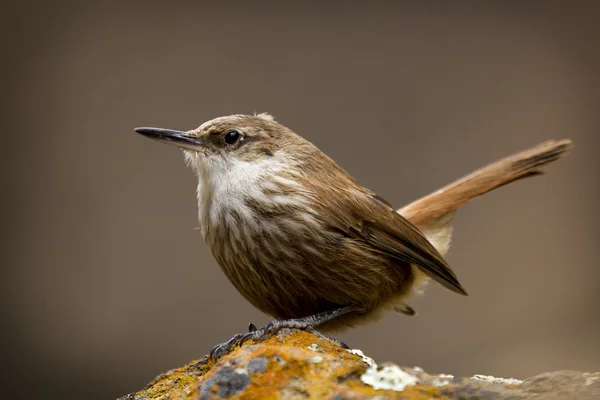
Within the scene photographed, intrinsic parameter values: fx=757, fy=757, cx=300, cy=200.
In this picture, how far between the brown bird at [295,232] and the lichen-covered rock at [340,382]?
540 millimetres

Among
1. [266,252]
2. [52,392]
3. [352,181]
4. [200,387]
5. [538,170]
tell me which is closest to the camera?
[200,387]

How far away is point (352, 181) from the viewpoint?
3.57m

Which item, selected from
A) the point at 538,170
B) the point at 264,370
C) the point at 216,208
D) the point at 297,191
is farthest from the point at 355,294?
the point at 538,170

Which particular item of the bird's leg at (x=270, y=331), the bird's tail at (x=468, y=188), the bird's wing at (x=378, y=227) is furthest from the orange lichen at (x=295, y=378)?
the bird's tail at (x=468, y=188)

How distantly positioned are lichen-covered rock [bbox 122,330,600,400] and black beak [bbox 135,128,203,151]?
1300mm

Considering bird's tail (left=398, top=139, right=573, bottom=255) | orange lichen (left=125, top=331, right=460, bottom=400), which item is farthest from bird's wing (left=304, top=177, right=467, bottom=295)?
orange lichen (left=125, top=331, right=460, bottom=400)

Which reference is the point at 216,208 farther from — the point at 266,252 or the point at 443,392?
the point at 443,392

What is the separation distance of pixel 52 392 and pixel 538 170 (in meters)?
4.75

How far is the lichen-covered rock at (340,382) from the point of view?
86.5 inches

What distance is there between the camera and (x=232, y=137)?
3.49 meters

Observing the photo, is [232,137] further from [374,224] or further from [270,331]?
[270,331]

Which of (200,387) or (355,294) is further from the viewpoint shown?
(355,294)

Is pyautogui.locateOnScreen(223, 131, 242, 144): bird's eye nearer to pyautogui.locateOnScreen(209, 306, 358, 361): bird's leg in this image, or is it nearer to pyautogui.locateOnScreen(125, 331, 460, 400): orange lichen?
pyautogui.locateOnScreen(209, 306, 358, 361): bird's leg

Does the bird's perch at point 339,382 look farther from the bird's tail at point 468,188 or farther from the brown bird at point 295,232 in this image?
the bird's tail at point 468,188
